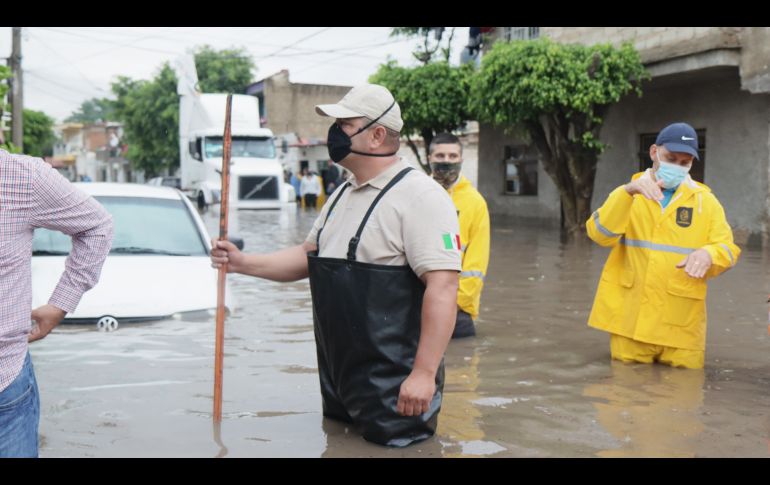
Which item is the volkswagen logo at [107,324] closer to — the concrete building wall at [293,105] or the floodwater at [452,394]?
the floodwater at [452,394]

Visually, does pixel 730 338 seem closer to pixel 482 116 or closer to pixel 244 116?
pixel 482 116

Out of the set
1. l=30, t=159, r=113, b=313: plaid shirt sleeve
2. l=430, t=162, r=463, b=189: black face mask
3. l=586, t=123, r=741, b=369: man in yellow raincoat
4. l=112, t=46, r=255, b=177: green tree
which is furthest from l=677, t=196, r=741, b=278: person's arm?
l=112, t=46, r=255, b=177: green tree

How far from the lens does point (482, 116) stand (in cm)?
1902

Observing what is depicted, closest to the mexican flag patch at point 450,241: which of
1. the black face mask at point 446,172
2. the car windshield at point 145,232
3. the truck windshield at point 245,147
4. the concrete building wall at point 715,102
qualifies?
the black face mask at point 446,172

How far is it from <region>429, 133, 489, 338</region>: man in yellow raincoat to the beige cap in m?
2.87

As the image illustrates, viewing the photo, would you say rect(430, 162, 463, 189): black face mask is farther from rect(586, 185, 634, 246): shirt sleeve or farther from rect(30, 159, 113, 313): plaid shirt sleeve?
rect(30, 159, 113, 313): plaid shirt sleeve

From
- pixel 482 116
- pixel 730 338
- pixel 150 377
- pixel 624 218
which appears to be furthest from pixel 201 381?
pixel 482 116

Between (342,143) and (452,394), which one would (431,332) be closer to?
(342,143)

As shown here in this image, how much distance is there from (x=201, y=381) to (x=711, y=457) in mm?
3077

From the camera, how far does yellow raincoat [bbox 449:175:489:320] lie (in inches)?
265

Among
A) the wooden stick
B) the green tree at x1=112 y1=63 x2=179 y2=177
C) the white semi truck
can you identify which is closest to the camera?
the wooden stick

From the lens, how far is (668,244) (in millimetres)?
5926

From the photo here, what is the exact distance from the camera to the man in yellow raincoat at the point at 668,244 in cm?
581

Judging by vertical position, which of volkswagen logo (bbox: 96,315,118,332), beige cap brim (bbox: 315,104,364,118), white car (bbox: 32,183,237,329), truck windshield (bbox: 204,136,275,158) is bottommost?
volkswagen logo (bbox: 96,315,118,332)
